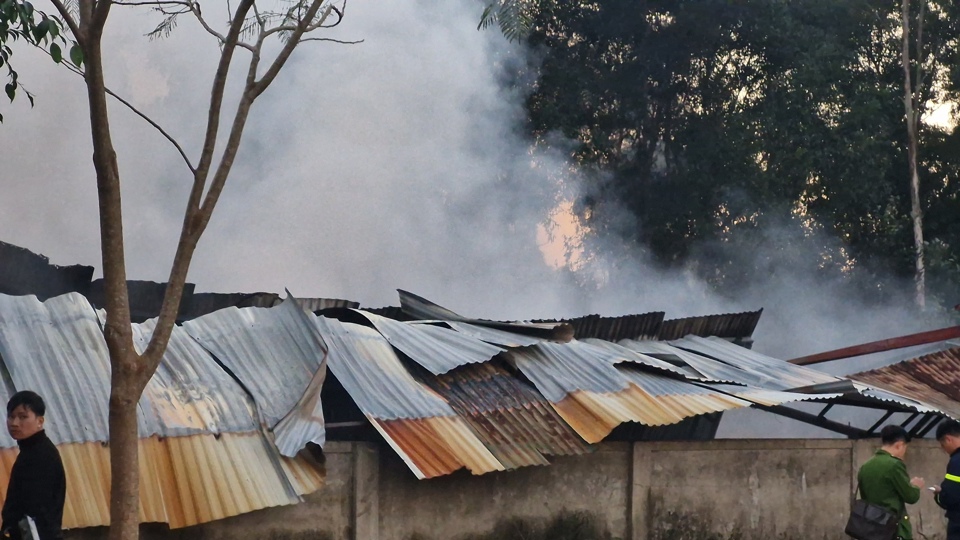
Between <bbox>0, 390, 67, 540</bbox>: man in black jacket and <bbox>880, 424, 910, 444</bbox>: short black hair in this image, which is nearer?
<bbox>0, 390, 67, 540</bbox>: man in black jacket

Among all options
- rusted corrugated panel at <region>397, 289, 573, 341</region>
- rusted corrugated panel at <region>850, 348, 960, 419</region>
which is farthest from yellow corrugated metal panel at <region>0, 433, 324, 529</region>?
rusted corrugated panel at <region>850, 348, 960, 419</region>

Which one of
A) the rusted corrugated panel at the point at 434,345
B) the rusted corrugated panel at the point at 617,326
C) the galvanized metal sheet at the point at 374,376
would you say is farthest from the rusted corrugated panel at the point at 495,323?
the galvanized metal sheet at the point at 374,376

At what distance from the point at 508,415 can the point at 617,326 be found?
3.43m

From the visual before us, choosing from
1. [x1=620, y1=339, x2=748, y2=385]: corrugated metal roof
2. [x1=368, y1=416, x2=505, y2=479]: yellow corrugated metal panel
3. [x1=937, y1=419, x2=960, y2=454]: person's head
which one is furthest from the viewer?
[x1=620, y1=339, x2=748, y2=385]: corrugated metal roof

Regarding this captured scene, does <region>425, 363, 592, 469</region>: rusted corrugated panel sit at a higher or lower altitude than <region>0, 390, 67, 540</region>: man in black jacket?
higher

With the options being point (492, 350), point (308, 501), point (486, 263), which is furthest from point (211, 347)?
point (486, 263)

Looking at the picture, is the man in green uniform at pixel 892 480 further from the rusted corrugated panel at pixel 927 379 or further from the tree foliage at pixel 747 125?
the tree foliage at pixel 747 125

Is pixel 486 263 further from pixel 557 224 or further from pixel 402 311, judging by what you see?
pixel 402 311

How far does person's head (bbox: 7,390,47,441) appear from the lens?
4.96m

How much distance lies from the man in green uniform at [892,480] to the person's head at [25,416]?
17.1 ft

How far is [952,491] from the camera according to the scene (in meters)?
6.63

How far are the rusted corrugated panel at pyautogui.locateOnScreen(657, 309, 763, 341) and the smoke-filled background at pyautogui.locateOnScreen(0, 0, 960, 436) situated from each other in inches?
296

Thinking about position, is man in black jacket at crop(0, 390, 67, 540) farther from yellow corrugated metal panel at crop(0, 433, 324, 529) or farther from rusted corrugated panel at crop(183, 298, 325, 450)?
rusted corrugated panel at crop(183, 298, 325, 450)

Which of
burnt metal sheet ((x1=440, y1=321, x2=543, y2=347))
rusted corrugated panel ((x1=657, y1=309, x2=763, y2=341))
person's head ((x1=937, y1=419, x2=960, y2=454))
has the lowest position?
person's head ((x1=937, y1=419, x2=960, y2=454))
